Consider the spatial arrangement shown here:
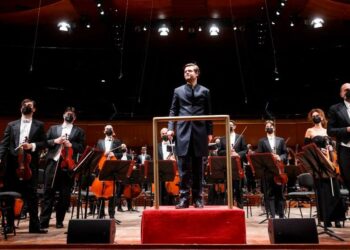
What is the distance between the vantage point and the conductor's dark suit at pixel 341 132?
4.89m

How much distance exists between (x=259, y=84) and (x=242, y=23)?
466 centimetres

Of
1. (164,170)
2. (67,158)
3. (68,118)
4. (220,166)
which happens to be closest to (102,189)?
(67,158)

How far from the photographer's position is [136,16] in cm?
1114

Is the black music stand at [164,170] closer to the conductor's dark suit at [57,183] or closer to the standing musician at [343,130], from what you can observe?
the conductor's dark suit at [57,183]

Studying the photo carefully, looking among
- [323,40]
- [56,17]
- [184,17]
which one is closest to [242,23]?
[184,17]

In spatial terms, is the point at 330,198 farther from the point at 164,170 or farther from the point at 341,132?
the point at 164,170

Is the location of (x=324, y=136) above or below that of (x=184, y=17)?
below

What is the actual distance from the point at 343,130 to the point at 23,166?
402 cm

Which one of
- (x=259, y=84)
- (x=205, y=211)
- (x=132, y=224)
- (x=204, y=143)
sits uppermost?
(x=259, y=84)

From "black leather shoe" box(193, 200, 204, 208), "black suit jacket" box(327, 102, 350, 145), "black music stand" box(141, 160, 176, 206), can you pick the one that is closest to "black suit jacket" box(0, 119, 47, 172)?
"black music stand" box(141, 160, 176, 206)

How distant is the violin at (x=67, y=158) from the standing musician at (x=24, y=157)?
309mm

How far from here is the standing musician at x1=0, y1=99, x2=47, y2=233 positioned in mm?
5355

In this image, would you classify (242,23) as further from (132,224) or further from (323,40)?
(132,224)

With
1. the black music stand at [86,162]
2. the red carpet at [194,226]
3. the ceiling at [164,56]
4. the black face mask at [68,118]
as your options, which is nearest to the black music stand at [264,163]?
the red carpet at [194,226]
